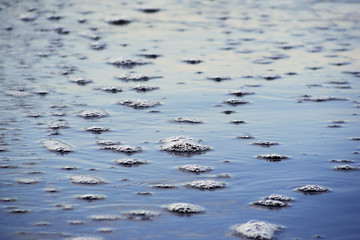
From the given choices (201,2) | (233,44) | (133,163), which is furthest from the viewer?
(201,2)

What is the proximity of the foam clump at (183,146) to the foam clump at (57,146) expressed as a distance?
76 cm

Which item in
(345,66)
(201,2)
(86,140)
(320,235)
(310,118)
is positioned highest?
(201,2)

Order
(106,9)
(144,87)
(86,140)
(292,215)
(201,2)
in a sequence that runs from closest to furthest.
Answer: (292,215), (86,140), (144,87), (106,9), (201,2)

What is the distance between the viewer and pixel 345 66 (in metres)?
7.07

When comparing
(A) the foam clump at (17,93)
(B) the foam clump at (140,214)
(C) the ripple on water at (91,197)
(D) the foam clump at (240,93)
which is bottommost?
(B) the foam clump at (140,214)

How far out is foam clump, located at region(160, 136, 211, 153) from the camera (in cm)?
445

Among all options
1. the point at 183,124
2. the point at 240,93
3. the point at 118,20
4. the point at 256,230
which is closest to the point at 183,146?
the point at 183,124

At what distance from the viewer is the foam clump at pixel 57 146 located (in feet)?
14.4

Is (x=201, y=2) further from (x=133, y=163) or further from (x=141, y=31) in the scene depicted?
(x=133, y=163)

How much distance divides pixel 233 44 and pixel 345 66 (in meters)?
1.83

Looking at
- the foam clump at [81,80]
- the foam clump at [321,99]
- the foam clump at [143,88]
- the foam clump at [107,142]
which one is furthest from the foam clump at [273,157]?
the foam clump at [81,80]

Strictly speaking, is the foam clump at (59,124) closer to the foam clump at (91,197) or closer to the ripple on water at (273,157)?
the foam clump at (91,197)

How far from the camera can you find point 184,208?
340cm

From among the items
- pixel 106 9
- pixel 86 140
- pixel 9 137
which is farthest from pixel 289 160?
pixel 106 9
